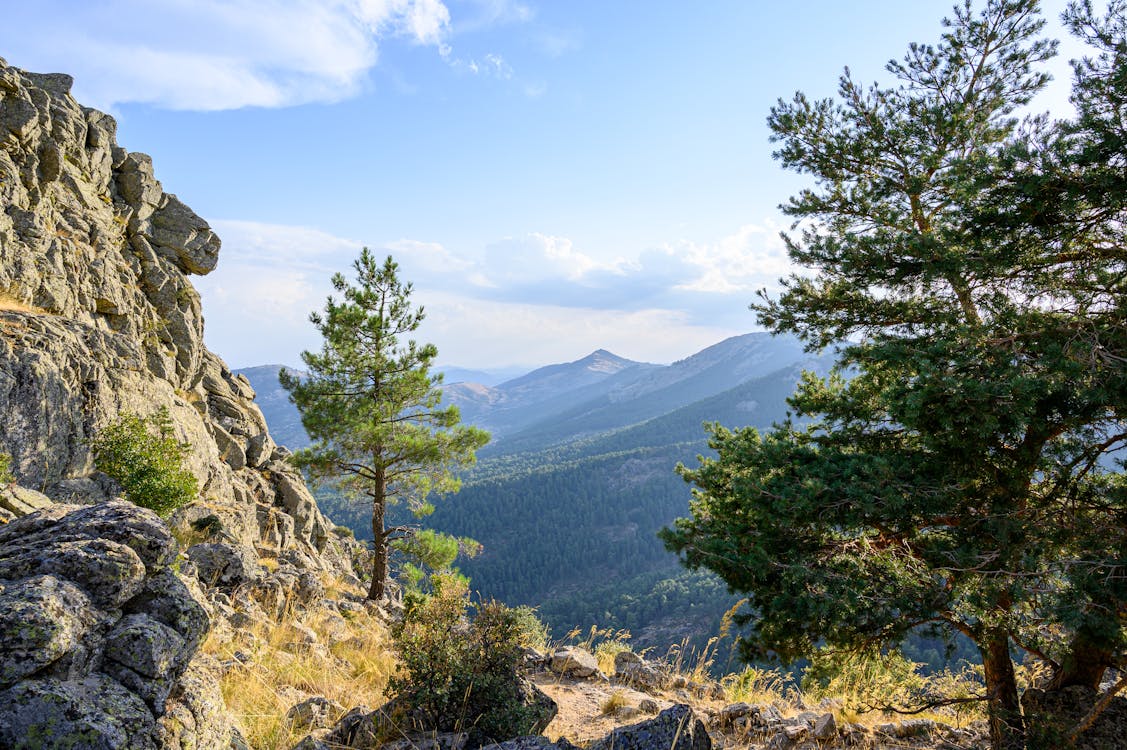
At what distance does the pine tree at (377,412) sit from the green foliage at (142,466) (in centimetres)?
423

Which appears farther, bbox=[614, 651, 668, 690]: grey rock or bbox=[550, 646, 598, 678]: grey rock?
bbox=[550, 646, 598, 678]: grey rock

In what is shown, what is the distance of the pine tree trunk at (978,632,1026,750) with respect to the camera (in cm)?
558

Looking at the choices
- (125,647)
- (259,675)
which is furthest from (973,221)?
(259,675)

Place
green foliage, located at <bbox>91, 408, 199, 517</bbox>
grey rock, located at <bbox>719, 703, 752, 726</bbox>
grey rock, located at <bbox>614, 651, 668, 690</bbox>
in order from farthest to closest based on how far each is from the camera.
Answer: green foliage, located at <bbox>91, 408, 199, 517</bbox> < grey rock, located at <bbox>614, 651, 668, 690</bbox> < grey rock, located at <bbox>719, 703, 752, 726</bbox>

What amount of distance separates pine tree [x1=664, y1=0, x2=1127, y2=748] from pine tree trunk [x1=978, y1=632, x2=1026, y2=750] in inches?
1.0

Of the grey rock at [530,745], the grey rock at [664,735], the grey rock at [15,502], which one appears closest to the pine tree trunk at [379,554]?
the grey rock at [15,502]

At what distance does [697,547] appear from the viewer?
7.96m

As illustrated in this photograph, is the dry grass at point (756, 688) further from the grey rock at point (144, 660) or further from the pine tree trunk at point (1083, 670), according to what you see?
the grey rock at point (144, 660)

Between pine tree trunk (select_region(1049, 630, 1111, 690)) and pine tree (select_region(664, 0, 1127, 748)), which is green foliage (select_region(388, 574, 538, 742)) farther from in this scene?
pine tree trunk (select_region(1049, 630, 1111, 690))

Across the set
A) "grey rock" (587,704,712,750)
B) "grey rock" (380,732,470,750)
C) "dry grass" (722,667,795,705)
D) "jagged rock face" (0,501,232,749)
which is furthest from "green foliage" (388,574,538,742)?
"dry grass" (722,667,795,705)

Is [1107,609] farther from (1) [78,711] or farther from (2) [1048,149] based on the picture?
(1) [78,711]

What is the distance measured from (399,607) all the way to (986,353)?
16.7 m

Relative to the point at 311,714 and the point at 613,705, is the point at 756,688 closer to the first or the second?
the point at 613,705

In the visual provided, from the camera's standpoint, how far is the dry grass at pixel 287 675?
4145 millimetres
